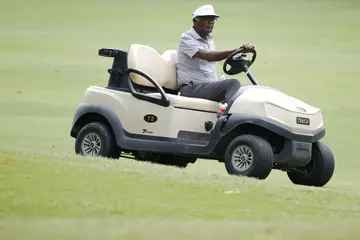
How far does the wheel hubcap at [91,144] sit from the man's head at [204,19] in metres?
1.63

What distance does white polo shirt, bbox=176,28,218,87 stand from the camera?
40.5 ft

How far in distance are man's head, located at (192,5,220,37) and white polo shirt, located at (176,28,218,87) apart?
7cm

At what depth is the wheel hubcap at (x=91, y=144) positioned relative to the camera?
12.8 m

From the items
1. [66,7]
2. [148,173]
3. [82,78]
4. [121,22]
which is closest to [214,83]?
[148,173]

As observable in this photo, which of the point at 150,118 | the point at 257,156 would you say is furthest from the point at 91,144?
the point at 257,156

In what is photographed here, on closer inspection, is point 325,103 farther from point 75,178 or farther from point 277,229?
point 277,229

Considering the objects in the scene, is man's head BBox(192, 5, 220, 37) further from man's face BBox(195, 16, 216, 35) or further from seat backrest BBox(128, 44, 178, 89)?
seat backrest BBox(128, 44, 178, 89)

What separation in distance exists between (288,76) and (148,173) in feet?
37.4

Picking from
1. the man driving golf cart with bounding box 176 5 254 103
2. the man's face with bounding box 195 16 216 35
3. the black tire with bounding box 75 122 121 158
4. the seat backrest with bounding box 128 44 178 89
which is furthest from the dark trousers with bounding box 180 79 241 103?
the black tire with bounding box 75 122 121 158

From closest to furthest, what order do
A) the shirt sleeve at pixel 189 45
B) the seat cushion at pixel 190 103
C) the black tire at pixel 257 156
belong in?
the black tire at pixel 257 156 → the seat cushion at pixel 190 103 → the shirt sleeve at pixel 189 45

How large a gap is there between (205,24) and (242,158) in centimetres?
172

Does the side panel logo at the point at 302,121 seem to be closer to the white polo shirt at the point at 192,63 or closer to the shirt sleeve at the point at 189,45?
the white polo shirt at the point at 192,63

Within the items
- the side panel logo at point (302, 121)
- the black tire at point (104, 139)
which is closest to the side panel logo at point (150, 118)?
the black tire at point (104, 139)

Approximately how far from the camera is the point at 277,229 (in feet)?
25.1
